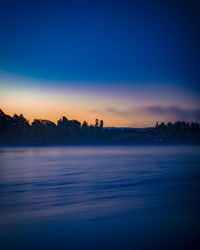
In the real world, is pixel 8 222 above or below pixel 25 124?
below

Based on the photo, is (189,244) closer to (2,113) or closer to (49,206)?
(49,206)

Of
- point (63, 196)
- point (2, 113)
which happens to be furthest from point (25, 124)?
point (63, 196)

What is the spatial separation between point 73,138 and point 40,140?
28050 mm

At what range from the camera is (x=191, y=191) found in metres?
12.8

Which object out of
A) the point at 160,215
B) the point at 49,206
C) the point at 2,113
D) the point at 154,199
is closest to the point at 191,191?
the point at 154,199

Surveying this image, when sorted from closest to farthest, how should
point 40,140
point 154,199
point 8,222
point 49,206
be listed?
1. point 8,222
2. point 49,206
3. point 154,199
4. point 40,140

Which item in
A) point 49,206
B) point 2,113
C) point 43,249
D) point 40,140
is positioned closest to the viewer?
point 43,249

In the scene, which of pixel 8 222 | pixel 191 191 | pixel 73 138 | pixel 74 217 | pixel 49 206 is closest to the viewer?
pixel 8 222

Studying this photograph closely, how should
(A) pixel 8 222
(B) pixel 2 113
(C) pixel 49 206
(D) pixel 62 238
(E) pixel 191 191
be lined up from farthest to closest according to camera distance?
1. (B) pixel 2 113
2. (E) pixel 191 191
3. (C) pixel 49 206
4. (A) pixel 8 222
5. (D) pixel 62 238

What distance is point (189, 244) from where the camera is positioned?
19.3 ft

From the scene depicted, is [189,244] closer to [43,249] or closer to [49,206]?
[43,249]

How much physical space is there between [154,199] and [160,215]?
265cm

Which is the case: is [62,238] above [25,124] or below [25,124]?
below

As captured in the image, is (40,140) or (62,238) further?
(40,140)
